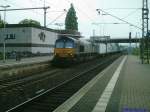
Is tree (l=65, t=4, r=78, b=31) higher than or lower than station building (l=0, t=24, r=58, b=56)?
higher

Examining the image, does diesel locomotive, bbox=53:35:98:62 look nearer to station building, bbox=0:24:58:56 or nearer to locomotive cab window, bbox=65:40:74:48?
locomotive cab window, bbox=65:40:74:48

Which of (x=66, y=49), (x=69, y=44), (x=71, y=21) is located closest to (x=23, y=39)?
(x=69, y=44)

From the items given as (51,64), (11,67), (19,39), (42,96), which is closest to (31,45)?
(19,39)

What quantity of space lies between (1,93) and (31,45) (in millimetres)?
42934

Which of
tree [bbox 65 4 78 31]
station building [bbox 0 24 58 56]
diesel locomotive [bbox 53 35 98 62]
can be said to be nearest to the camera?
diesel locomotive [bbox 53 35 98 62]

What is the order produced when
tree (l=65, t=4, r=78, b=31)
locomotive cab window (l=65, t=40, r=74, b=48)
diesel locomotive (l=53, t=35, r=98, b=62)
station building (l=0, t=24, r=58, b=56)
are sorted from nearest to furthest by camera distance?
diesel locomotive (l=53, t=35, r=98, b=62) < locomotive cab window (l=65, t=40, r=74, b=48) < station building (l=0, t=24, r=58, b=56) < tree (l=65, t=4, r=78, b=31)

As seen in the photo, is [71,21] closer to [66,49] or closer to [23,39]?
[23,39]

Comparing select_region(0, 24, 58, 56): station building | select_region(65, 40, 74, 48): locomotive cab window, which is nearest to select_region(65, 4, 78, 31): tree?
select_region(0, 24, 58, 56): station building

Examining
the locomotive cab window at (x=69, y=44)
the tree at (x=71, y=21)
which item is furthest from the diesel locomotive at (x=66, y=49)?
the tree at (x=71, y=21)

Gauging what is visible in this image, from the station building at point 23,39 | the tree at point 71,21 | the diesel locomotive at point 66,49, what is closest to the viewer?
the diesel locomotive at point 66,49

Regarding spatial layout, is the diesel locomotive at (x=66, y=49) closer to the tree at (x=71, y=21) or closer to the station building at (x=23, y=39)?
the station building at (x=23, y=39)

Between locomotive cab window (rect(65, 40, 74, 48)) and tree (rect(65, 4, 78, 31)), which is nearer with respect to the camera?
locomotive cab window (rect(65, 40, 74, 48))

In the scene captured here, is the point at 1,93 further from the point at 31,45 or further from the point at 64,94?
the point at 31,45

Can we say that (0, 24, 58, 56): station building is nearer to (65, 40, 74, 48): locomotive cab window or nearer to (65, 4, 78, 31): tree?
(65, 40, 74, 48): locomotive cab window
